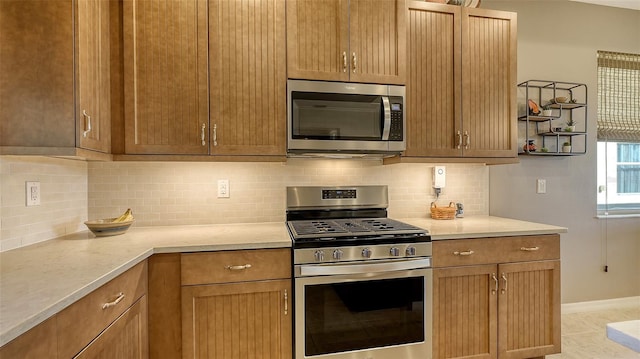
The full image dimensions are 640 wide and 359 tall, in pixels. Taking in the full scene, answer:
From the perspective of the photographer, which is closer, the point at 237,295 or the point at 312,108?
the point at 237,295

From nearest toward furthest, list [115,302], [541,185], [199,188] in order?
[115,302]
[199,188]
[541,185]

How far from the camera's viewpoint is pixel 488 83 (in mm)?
2160

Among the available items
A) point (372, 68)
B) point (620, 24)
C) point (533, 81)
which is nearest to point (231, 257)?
point (372, 68)

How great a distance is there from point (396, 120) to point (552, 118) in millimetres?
1502

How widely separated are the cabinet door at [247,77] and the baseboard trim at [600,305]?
2.88 m

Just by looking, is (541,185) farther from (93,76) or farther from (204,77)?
(93,76)

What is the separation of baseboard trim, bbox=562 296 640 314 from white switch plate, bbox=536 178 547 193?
40.8 inches

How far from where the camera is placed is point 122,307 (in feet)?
3.93

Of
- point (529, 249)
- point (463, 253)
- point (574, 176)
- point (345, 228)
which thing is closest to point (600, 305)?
point (574, 176)

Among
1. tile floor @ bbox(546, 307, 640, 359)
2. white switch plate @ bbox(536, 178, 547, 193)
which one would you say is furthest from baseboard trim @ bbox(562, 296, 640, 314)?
white switch plate @ bbox(536, 178, 547, 193)

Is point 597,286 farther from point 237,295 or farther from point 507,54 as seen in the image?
point 237,295

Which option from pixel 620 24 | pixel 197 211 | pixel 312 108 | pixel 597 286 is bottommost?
pixel 597 286

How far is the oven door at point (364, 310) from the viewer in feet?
5.24

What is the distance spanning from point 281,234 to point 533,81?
8.17 feet
